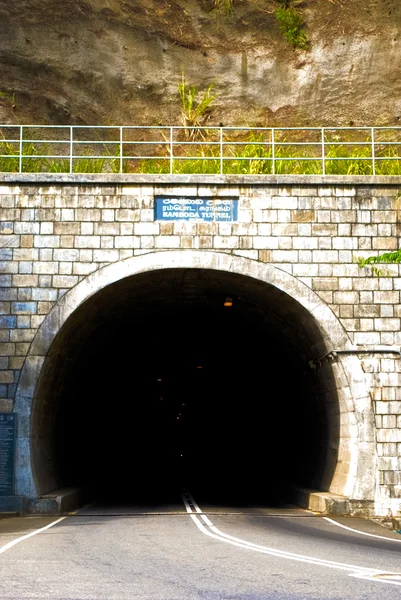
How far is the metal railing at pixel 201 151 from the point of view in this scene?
62.4ft

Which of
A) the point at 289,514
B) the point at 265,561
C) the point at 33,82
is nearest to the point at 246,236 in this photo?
the point at 289,514

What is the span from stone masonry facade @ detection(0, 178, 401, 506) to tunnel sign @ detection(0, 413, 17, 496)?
1567mm

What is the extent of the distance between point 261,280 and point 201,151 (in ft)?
20.7

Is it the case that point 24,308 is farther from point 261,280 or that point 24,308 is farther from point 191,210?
point 261,280

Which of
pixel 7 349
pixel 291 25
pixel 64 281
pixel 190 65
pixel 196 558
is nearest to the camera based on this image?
pixel 196 558

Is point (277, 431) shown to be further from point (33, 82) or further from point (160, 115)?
point (33, 82)

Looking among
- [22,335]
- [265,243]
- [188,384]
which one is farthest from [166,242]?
[188,384]

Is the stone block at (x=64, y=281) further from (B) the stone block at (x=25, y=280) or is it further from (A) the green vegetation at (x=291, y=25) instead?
(A) the green vegetation at (x=291, y=25)

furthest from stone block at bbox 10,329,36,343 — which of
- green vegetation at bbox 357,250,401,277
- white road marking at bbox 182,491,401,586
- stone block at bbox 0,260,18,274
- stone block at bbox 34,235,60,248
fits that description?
green vegetation at bbox 357,250,401,277

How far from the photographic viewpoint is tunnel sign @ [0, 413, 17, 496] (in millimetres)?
17281

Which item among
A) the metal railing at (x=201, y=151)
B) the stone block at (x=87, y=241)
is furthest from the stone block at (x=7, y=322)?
Result: the metal railing at (x=201, y=151)

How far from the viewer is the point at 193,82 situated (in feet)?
97.8

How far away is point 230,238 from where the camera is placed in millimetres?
18297

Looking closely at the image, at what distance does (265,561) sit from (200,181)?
10458 mm
